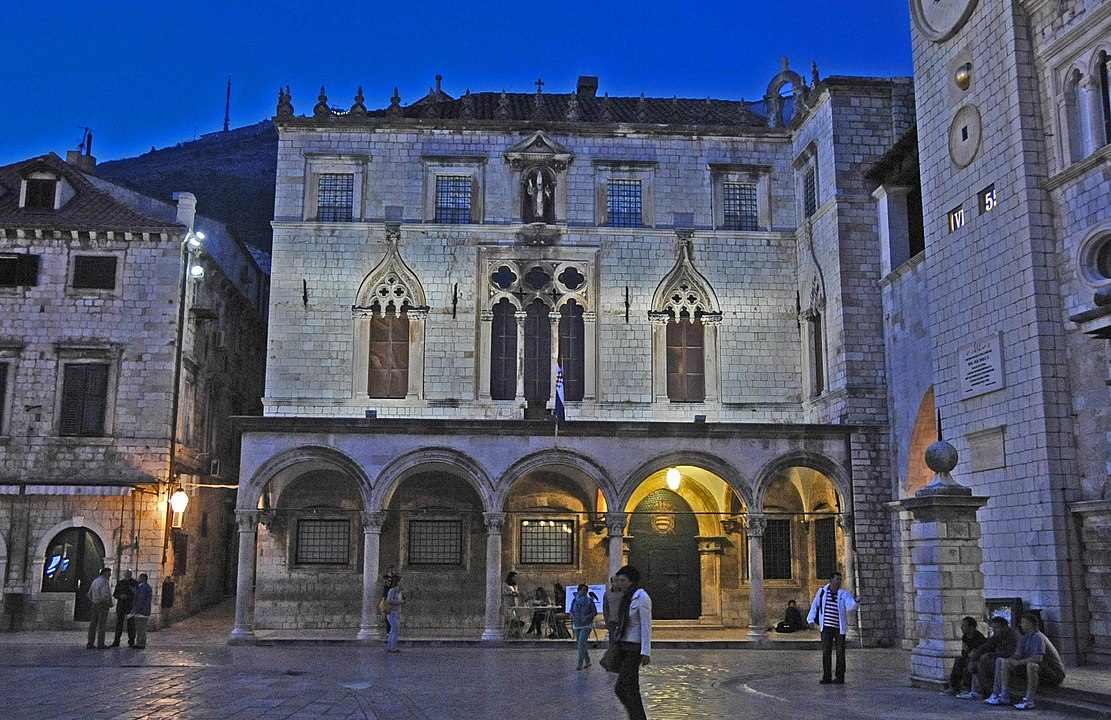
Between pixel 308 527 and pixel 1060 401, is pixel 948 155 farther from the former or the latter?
pixel 308 527

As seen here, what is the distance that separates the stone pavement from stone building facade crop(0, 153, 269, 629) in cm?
523

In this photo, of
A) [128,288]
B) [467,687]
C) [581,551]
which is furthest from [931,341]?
[128,288]

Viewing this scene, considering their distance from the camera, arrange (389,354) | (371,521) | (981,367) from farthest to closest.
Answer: (389,354) < (371,521) < (981,367)

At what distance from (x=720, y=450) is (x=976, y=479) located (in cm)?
634

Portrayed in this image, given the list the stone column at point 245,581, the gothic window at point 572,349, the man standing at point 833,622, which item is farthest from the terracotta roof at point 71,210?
the man standing at point 833,622

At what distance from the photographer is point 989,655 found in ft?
46.0

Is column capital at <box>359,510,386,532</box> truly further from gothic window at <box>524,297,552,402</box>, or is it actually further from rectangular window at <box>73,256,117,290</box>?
rectangular window at <box>73,256,117,290</box>

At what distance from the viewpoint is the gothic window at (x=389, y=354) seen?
2786 centimetres

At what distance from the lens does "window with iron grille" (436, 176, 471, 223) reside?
95.3 ft

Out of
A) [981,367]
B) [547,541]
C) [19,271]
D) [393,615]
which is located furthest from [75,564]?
→ [981,367]

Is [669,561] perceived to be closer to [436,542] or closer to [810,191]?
[436,542]

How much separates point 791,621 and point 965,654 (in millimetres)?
12191

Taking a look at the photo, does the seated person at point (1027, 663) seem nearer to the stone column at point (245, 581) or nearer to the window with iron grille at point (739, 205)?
the stone column at point (245, 581)

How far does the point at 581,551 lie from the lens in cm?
2772
